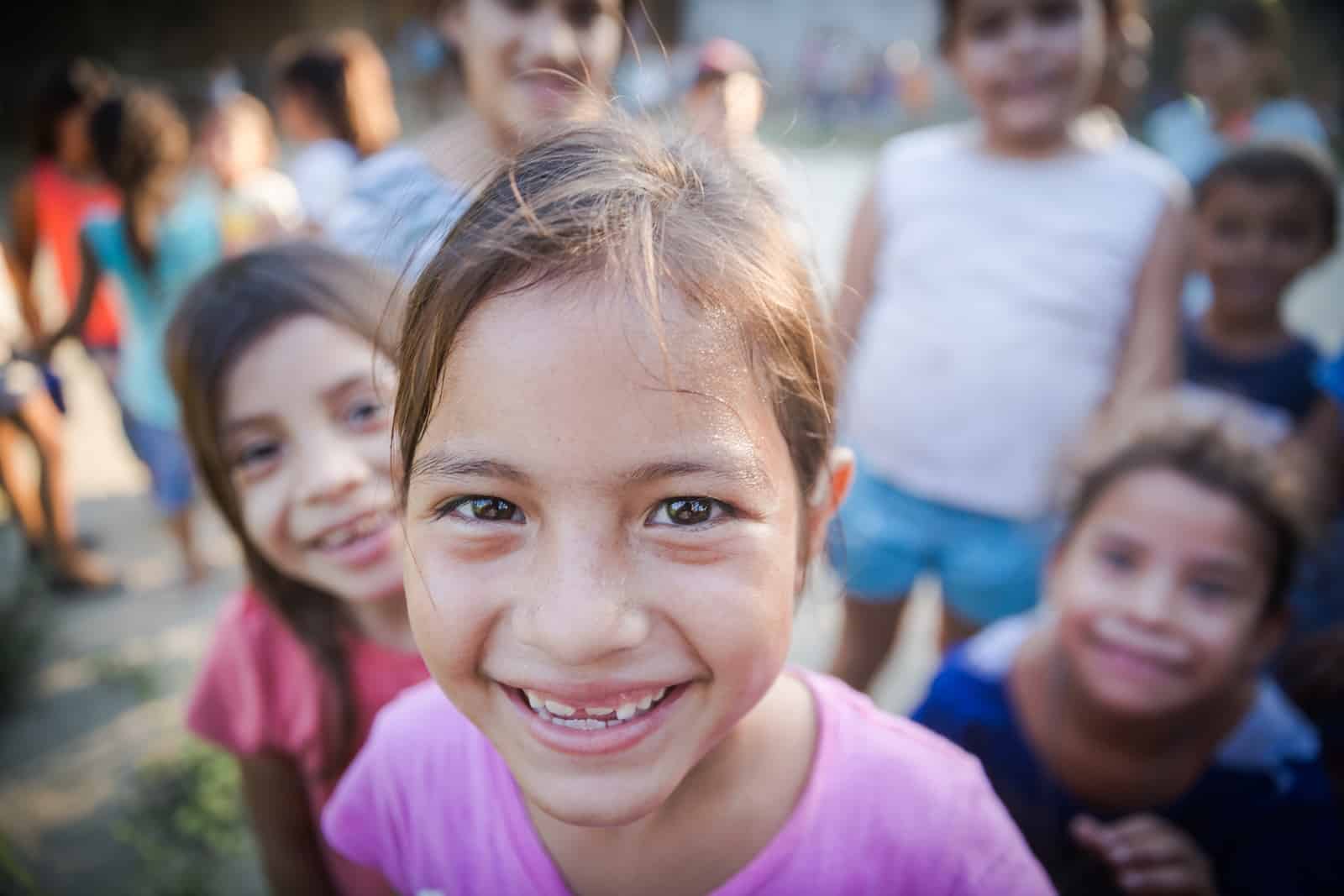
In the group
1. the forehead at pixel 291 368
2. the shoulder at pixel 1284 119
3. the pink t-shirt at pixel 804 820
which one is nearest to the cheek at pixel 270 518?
the forehead at pixel 291 368

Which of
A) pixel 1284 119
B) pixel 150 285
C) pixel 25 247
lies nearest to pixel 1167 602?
pixel 150 285

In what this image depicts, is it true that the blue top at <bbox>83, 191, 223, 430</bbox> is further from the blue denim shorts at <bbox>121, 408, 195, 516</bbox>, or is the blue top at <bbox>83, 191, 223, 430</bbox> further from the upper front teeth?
the upper front teeth

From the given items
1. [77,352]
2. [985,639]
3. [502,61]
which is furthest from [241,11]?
[985,639]

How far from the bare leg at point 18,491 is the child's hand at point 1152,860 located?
3.90 meters

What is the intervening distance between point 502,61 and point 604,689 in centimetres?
158

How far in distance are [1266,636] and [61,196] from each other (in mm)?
4514

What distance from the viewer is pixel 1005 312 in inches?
75.9

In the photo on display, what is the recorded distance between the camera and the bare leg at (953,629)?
213 cm

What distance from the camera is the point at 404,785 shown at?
1.00 meters

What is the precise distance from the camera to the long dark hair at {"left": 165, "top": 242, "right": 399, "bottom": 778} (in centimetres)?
124

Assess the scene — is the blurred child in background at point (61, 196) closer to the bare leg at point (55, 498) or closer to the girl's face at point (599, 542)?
the bare leg at point (55, 498)

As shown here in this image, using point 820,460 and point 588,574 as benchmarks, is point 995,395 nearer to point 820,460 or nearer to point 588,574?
point 820,460

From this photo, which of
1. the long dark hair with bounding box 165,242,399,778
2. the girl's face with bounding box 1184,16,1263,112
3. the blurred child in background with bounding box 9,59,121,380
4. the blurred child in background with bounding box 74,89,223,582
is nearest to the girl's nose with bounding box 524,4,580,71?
the long dark hair with bounding box 165,242,399,778

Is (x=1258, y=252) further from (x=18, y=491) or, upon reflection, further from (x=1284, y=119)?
(x=18, y=491)
